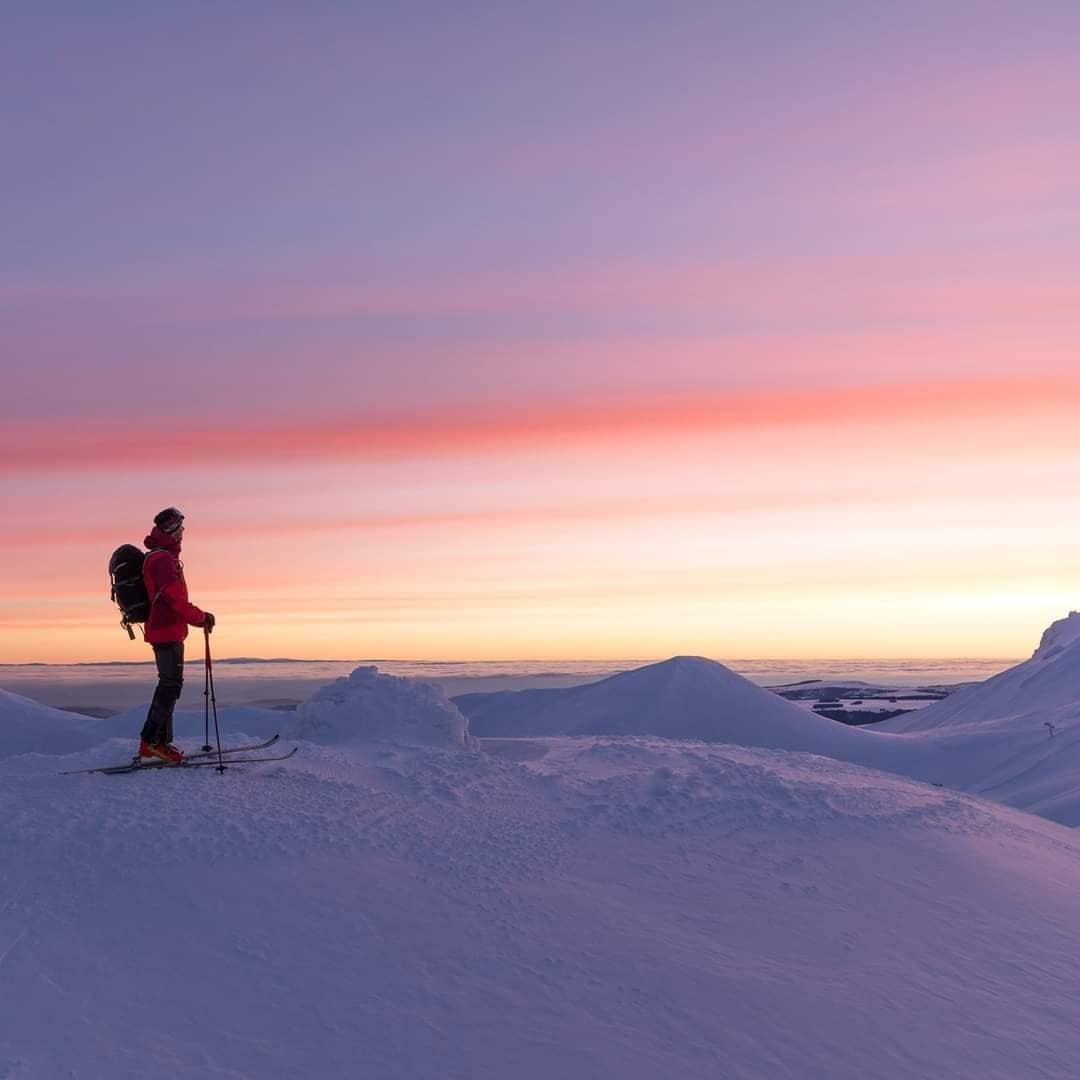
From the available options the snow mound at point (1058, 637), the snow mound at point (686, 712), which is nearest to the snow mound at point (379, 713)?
the snow mound at point (686, 712)

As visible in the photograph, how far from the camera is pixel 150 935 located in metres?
6.52

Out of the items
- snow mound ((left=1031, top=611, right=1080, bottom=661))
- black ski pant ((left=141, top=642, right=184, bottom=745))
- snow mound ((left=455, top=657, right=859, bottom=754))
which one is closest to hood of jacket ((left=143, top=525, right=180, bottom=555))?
black ski pant ((left=141, top=642, right=184, bottom=745))

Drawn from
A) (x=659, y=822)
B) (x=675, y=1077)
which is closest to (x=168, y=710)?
(x=659, y=822)

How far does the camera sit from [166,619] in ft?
32.4

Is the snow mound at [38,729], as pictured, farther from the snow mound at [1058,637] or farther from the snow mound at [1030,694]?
the snow mound at [1058,637]

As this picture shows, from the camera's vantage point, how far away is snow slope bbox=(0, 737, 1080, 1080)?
5719 millimetres

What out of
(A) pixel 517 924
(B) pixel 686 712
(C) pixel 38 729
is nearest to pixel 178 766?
(A) pixel 517 924

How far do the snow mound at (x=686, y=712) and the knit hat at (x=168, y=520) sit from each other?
2583cm

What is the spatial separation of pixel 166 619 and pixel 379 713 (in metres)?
4.12

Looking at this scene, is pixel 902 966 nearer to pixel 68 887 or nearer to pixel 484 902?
pixel 484 902

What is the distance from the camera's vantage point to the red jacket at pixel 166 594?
974 cm

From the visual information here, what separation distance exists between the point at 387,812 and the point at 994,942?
15.5ft

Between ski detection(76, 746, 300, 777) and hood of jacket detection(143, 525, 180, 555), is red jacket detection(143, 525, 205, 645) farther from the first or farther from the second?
ski detection(76, 746, 300, 777)

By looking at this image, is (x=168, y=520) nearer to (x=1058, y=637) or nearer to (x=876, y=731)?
(x=876, y=731)
